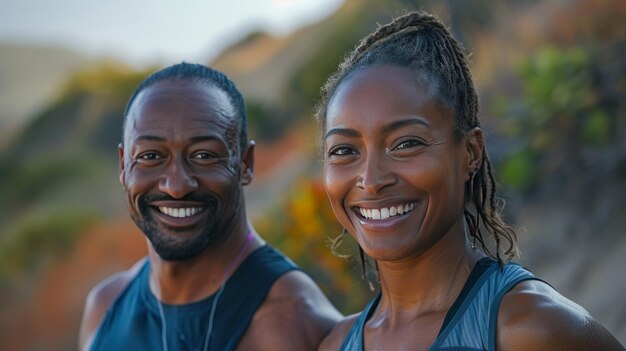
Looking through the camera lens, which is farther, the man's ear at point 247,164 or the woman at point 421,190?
the man's ear at point 247,164

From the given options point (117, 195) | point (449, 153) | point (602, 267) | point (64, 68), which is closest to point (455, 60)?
point (449, 153)

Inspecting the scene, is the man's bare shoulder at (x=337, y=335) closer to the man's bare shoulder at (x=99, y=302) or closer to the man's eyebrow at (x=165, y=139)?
the man's eyebrow at (x=165, y=139)

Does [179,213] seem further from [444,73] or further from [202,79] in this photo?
[444,73]

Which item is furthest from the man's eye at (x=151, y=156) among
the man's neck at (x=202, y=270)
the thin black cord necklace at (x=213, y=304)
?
the thin black cord necklace at (x=213, y=304)

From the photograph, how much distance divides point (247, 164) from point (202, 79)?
375mm

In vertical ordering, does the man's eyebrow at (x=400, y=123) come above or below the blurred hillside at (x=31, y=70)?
below

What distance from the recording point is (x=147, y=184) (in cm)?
345

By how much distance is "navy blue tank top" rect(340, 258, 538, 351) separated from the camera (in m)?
2.47

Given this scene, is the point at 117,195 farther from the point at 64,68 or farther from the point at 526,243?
the point at 64,68

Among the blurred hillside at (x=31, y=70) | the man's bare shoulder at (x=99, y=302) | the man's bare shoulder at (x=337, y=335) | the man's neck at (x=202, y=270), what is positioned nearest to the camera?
the man's bare shoulder at (x=337, y=335)

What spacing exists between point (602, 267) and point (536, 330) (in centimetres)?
390

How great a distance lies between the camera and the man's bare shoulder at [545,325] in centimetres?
237

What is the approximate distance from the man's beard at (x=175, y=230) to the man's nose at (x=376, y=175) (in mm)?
984

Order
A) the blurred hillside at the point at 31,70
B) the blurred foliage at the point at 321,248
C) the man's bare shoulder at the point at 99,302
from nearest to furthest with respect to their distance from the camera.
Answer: the man's bare shoulder at the point at 99,302 → the blurred foliage at the point at 321,248 → the blurred hillside at the point at 31,70
